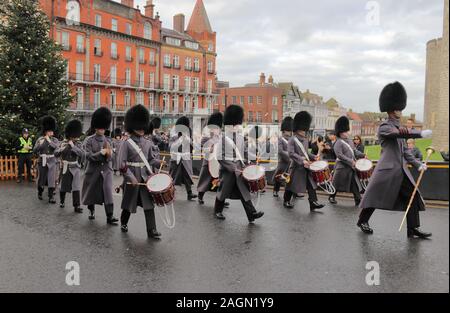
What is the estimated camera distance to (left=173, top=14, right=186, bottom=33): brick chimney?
212ft

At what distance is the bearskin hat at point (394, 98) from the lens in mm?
7148

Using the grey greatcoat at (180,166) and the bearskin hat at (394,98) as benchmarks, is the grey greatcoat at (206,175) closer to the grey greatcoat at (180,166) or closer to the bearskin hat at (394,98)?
the grey greatcoat at (180,166)

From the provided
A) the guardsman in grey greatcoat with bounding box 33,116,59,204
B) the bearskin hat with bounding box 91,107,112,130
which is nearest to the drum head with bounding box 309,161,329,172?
the bearskin hat with bounding box 91,107,112,130

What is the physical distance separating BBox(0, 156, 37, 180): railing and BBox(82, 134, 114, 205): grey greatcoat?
881cm

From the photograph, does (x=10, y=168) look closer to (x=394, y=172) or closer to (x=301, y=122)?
(x=301, y=122)

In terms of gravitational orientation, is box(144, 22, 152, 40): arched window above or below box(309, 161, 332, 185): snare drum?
above

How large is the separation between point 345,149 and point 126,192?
5.94m

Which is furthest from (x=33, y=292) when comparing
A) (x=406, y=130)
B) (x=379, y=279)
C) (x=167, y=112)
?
(x=167, y=112)

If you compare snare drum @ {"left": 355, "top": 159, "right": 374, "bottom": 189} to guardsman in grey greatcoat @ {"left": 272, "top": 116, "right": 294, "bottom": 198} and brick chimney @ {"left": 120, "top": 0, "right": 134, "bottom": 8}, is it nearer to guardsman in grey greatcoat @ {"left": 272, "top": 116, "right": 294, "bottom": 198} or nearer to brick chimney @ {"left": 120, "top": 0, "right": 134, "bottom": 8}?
guardsman in grey greatcoat @ {"left": 272, "top": 116, "right": 294, "bottom": 198}

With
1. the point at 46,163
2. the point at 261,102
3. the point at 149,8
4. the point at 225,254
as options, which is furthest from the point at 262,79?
the point at 225,254

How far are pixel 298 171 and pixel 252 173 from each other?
1957 mm

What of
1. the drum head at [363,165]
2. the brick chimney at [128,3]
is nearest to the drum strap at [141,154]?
the drum head at [363,165]

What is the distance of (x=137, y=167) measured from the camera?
7660 mm
